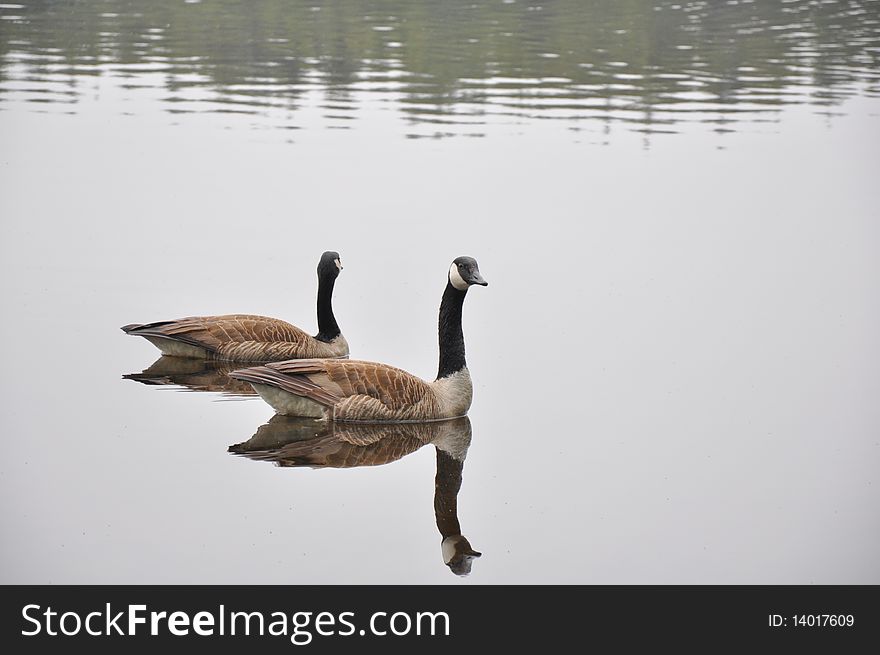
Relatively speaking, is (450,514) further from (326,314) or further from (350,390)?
(326,314)

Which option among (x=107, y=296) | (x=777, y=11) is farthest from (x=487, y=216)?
(x=777, y=11)

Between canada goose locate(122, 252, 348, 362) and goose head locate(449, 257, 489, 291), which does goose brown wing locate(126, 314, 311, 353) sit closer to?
canada goose locate(122, 252, 348, 362)

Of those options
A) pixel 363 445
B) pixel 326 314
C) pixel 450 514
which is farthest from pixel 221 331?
pixel 450 514

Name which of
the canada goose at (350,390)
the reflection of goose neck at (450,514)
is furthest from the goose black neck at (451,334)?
the reflection of goose neck at (450,514)

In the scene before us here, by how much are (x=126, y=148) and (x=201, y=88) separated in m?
6.91

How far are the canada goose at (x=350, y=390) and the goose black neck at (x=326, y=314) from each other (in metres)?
1.68

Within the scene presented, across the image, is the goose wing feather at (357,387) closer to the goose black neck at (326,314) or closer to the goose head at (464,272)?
the goose head at (464,272)

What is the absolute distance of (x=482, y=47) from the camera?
116 feet

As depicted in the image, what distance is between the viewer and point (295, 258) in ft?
51.1

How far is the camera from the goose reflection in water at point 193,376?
36.7ft

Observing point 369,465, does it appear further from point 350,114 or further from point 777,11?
point 777,11

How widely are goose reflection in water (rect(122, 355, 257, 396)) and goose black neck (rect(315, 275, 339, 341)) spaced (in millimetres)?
835

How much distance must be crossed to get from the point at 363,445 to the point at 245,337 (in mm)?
2345

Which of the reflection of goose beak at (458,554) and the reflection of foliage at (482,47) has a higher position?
the reflection of foliage at (482,47)
